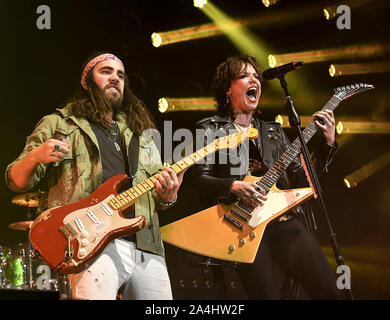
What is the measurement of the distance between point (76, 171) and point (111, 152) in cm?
27

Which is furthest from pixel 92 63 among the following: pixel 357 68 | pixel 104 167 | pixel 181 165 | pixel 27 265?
pixel 27 265

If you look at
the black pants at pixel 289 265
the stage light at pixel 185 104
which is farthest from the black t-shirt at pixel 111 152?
the stage light at pixel 185 104

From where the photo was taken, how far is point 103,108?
3816 millimetres

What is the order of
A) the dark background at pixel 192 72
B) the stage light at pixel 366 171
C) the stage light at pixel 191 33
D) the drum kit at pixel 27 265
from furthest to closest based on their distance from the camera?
the drum kit at pixel 27 265
the stage light at pixel 191 33
the stage light at pixel 366 171
the dark background at pixel 192 72

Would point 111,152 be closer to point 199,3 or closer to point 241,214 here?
point 241,214

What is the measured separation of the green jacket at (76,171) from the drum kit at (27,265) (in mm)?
2189

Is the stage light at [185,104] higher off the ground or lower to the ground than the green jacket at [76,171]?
higher

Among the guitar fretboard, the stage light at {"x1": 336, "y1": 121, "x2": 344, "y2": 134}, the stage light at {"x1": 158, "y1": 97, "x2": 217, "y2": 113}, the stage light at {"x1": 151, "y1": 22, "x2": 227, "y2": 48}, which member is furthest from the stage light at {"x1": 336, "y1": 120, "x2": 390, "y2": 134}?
the guitar fretboard

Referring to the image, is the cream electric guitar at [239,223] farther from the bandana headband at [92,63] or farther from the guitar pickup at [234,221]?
the bandana headband at [92,63]

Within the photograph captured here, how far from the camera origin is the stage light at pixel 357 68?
5.20m

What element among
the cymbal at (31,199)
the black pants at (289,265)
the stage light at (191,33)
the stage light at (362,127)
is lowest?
the black pants at (289,265)

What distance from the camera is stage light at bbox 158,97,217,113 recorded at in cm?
521

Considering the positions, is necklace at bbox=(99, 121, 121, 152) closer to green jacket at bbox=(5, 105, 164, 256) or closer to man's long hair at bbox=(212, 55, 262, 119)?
green jacket at bbox=(5, 105, 164, 256)
